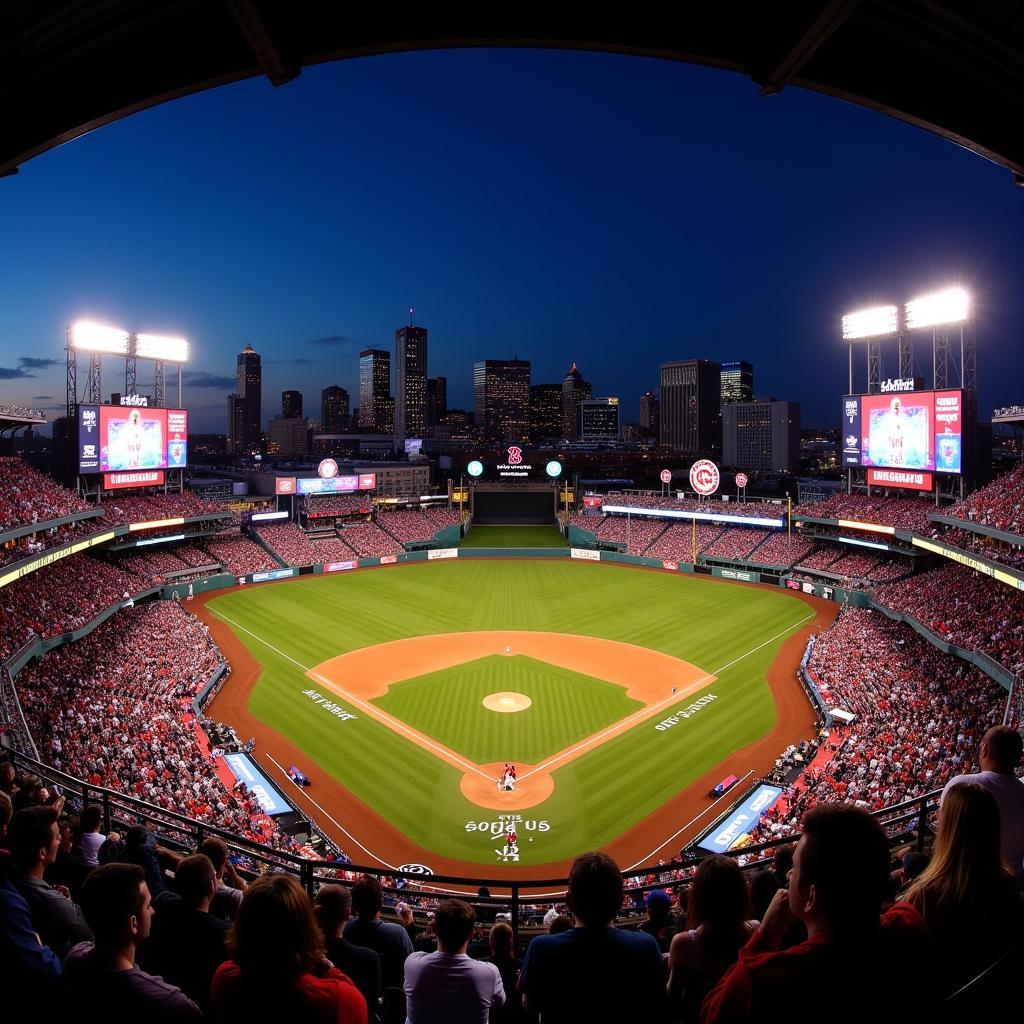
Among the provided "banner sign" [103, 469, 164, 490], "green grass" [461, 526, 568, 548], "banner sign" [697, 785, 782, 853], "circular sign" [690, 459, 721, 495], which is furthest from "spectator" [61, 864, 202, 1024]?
"green grass" [461, 526, 568, 548]

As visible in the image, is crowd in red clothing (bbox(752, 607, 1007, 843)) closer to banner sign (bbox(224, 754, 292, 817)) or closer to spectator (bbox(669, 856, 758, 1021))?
banner sign (bbox(224, 754, 292, 817))

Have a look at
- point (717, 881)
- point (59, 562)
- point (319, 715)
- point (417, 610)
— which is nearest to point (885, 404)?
point (417, 610)

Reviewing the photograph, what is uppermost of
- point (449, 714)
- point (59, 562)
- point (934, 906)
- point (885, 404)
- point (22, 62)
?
point (885, 404)

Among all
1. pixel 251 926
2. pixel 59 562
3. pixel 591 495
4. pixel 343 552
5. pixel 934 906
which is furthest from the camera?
pixel 591 495

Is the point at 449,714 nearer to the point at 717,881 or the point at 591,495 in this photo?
the point at 717,881

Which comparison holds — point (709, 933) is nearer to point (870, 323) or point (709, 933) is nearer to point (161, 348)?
point (870, 323)

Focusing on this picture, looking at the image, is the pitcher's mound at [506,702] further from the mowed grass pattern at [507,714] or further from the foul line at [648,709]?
the foul line at [648,709]
